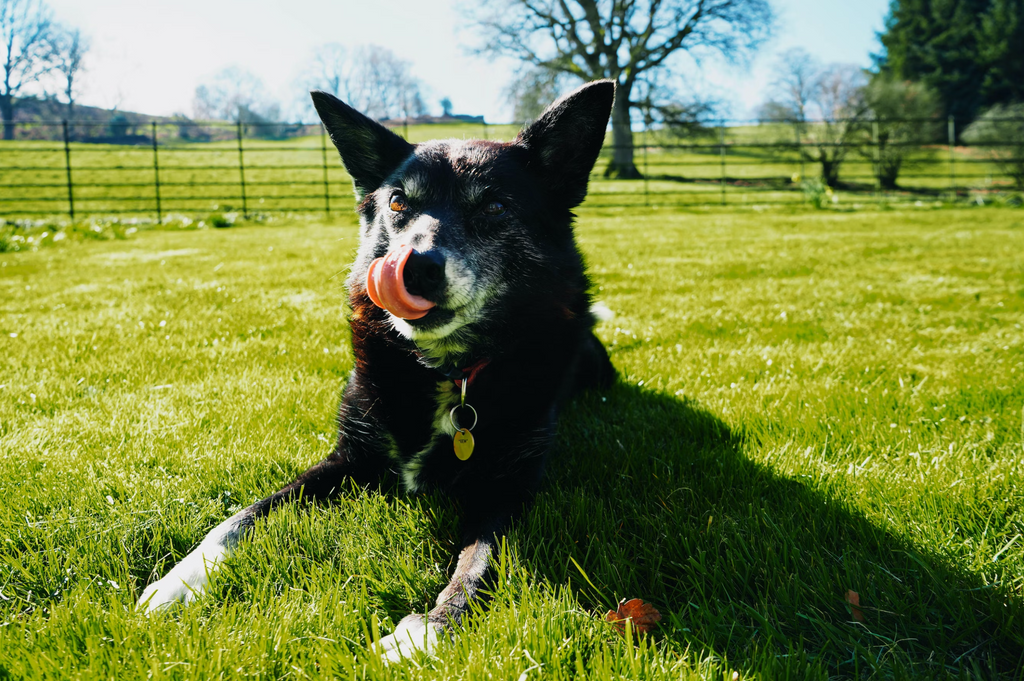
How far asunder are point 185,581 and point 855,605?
177 cm

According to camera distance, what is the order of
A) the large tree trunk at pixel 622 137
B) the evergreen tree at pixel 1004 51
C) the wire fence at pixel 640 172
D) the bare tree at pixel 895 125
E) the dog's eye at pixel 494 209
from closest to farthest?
the dog's eye at pixel 494 209 < the wire fence at pixel 640 172 < the bare tree at pixel 895 125 < the large tree trunk at pixel 622 137 < the evergreen tree at pixel 1004 51

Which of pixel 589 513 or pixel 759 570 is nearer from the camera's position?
pixel 759 570

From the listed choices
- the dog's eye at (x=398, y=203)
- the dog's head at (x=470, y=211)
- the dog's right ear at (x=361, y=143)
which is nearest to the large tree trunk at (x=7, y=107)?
the dog's right ear at (x=361, y=143)

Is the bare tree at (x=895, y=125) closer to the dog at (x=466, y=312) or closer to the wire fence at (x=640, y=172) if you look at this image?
the wire fence at (x=640, y=172)

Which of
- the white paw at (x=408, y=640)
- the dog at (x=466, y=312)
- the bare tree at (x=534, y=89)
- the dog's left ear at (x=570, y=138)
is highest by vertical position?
the bare tree at (x=534, y=89)

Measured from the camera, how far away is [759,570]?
1.68 meters

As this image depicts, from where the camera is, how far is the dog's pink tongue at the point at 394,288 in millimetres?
1886

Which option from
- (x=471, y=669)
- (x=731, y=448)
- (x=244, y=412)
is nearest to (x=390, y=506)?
(x=471, y=669)

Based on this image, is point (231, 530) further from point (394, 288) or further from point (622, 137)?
point (622, 137)

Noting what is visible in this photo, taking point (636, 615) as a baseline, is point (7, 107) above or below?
above

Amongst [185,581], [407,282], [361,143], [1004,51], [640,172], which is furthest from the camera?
[1004,51]

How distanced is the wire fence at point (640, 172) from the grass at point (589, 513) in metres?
14.9

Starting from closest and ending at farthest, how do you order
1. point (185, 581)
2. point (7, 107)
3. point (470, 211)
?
point (185, 581), point (470, 211), point (7, 107)

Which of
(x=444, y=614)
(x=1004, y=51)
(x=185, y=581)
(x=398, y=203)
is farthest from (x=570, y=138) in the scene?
(x=1004, y=51)
